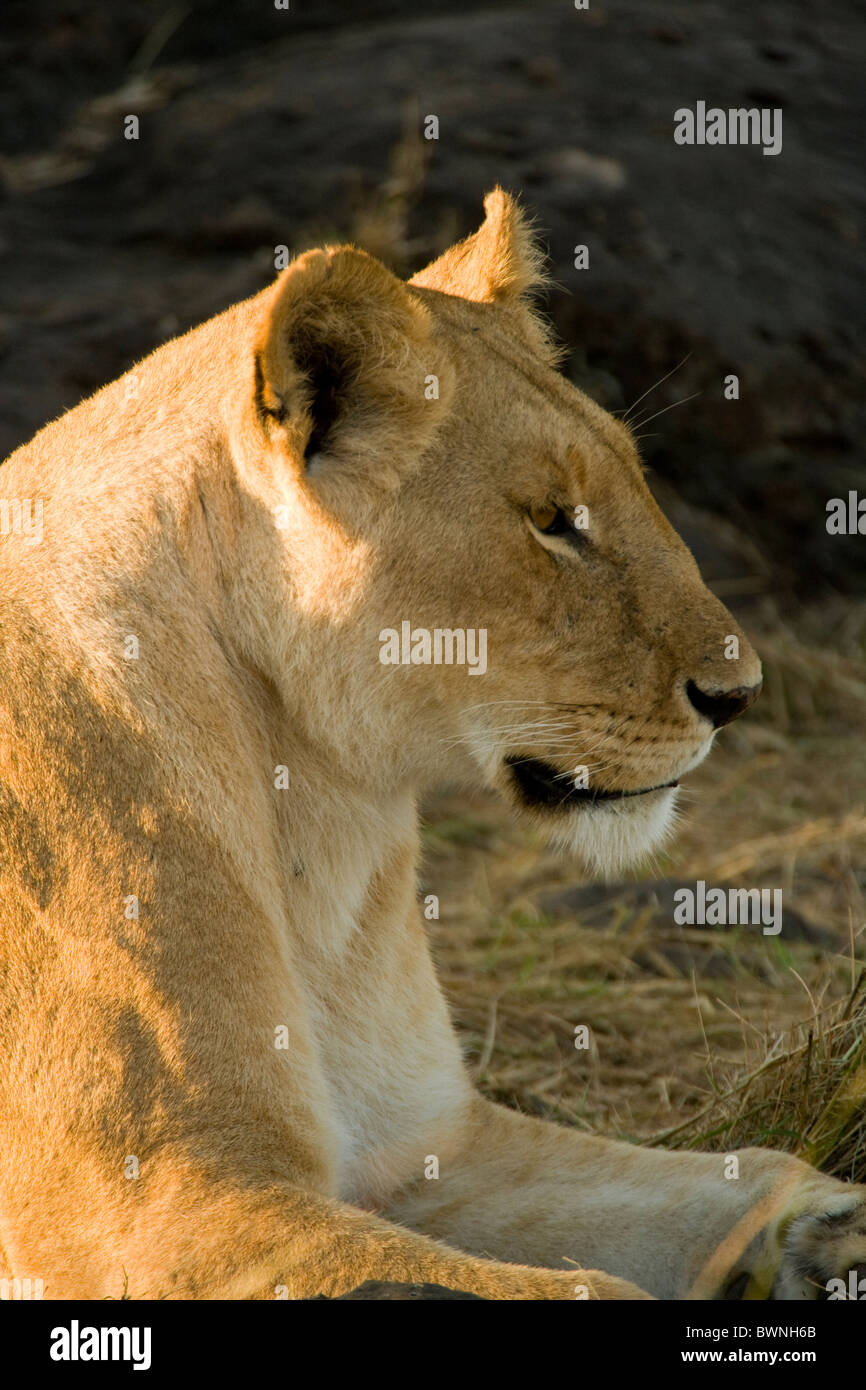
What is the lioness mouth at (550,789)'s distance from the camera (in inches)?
116

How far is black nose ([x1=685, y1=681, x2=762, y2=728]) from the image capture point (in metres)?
2.93

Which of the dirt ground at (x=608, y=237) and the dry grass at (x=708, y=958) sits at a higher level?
the dirt ground at (x=608, y=237)

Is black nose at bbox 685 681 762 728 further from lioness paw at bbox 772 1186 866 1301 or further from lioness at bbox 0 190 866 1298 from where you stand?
lioness paw at bbox 772 1186 866 1301

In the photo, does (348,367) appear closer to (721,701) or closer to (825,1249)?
(721,701)

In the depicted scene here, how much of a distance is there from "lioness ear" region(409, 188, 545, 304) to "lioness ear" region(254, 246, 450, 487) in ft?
1.91

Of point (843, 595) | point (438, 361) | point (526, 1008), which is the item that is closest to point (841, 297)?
point (843, 595)

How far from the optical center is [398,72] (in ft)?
25.7

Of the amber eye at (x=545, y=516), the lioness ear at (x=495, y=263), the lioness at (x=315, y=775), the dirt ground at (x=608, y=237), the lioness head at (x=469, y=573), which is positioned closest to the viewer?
the lioness at (x=315, y=775)

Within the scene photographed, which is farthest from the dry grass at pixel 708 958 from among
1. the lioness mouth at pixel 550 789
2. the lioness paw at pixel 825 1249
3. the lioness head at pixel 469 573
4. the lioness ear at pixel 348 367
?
the lioness ear at pixel 348 367

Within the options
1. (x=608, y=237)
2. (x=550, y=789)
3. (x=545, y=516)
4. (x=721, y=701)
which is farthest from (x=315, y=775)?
(x=608, y=237)

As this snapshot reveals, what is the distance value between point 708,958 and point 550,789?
6.88 ft

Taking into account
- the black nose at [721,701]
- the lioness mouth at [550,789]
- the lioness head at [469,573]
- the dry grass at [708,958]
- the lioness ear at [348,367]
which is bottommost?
the dry grass at [708,958]

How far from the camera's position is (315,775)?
2869 mm

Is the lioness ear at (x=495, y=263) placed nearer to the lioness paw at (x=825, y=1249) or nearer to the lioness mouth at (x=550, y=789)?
the lioness mouth at (x=550, y=789)
